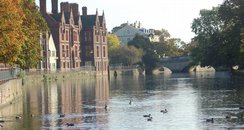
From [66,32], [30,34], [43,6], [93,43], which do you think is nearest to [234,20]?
[30,34]

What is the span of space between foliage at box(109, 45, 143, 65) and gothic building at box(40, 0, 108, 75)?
1474cm

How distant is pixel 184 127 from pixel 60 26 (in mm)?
108458

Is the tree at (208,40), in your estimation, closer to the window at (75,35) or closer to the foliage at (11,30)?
the window at (75,35)

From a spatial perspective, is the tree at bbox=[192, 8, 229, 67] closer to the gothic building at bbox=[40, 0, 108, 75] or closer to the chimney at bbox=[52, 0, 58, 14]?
the gothic building at bbox=[40, 0, 108, 75]

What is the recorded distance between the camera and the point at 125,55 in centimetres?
18938

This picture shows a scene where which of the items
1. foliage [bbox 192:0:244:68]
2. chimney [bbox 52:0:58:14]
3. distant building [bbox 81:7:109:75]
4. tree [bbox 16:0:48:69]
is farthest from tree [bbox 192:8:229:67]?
tree [bbox 16:0:48:69]

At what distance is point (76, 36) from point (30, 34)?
8916 centimetres

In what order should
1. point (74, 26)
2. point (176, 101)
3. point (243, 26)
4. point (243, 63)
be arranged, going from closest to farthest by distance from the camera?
1. point (176, 101)
2. point (243, 63)
3. point (243, 26)
4. point (74, 26)

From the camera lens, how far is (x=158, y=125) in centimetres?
4288

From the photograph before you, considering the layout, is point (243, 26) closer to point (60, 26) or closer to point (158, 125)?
point (60, 26)

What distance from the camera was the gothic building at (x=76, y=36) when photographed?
146m

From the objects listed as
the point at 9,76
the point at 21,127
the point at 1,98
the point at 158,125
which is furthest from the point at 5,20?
the point at 9,76

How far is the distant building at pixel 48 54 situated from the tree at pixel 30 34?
185 feet

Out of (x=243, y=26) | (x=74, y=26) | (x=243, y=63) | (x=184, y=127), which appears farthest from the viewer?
(x=74, y=26)
